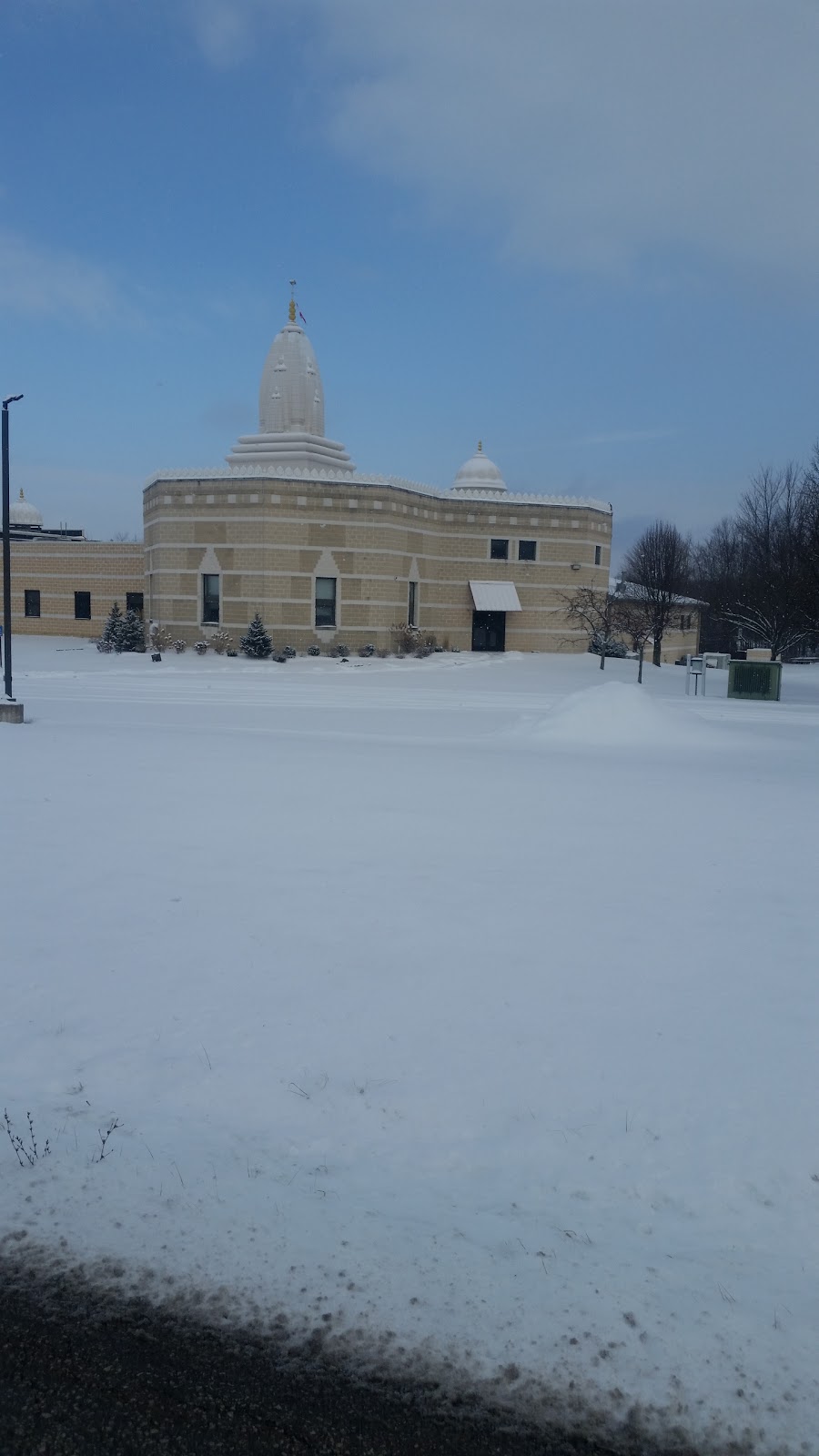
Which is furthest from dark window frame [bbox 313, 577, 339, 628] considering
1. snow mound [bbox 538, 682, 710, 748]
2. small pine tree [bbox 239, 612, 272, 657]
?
snow mound [bbox 538, 682, 710, 748]

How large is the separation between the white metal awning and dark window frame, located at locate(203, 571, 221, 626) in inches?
476

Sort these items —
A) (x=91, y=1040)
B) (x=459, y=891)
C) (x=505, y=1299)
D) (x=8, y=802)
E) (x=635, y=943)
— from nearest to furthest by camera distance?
(x=505, y=1299) → (x=91, y=1040) → (x=635, y=943) → (x=459, y=891) → (x=8, y=802)

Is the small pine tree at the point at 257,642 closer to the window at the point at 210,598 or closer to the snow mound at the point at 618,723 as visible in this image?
the window at the point at 210,598

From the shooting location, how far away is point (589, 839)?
9852 millimetres

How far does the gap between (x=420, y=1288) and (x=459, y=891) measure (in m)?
4.39

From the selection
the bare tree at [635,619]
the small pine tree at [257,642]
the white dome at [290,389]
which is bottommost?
A: the small pine tree at [257,642]

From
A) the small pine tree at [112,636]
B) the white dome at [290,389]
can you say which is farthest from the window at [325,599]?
the small pine tree at [112,636]

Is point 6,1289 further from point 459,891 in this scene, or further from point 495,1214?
point 459,891

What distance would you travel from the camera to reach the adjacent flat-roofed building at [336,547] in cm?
4200

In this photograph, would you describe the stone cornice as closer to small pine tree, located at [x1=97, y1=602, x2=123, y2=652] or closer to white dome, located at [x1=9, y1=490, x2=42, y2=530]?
small pine tree, located at [x1=97, y1=602, x2=123, y2=652]

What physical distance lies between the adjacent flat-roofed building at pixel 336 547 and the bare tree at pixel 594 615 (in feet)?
2.28

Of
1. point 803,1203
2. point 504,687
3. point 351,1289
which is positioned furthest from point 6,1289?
point 504,687

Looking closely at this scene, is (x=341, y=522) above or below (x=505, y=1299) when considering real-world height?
above

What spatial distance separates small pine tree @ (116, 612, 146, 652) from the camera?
143 ft
